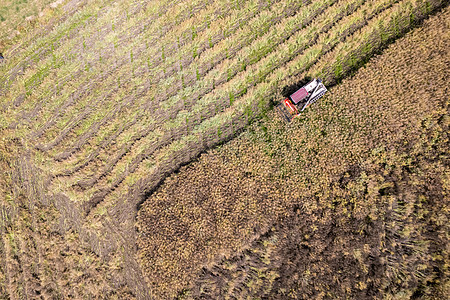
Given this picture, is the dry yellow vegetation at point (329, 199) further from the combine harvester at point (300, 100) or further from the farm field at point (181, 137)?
the combine harvester at point (300, 100)

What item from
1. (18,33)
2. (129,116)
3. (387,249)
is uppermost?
(18,33)

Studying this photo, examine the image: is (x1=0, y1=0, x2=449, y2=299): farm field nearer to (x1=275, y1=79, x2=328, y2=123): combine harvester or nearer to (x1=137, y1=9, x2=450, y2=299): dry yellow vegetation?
(x1=137, y1=9, x2=450, y2=299): dry yellow vegetation

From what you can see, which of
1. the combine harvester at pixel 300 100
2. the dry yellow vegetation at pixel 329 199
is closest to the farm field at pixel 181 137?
the dry yellow vegetation at pixel 329 199

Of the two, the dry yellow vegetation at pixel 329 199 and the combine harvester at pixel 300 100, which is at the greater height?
the combine harvester at pixel 300 100

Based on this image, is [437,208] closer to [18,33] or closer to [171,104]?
Result: [171,104]

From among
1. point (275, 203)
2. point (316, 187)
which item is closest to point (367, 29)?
point (316, 187)

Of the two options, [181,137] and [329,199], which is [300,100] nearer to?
[329,199]

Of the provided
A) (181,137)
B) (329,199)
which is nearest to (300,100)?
(329,199)
